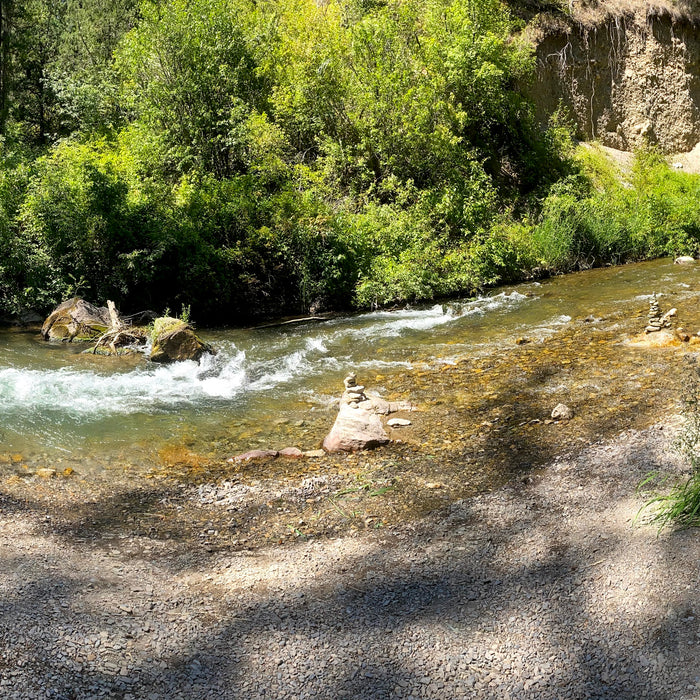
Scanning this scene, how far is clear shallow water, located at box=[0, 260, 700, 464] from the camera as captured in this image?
8.42 m

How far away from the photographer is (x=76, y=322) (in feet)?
42.4

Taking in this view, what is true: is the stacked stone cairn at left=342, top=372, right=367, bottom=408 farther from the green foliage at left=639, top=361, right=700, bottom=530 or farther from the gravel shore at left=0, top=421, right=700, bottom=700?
the green foliage at left=639, top=361, right=700, bottom=530

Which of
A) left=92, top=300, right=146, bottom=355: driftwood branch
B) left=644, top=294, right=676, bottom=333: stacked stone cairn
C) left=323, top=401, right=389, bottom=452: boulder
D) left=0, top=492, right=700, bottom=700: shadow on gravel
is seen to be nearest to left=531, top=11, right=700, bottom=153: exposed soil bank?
left=644, top=294, right=676, bottom=333: stacked stone cairn

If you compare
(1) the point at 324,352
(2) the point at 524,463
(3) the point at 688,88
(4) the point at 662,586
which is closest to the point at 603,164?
(3) the point at 688,88

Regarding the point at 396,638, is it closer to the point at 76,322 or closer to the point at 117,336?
the point at 117,336

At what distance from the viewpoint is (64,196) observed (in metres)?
14.0

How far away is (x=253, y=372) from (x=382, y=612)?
6.82 metres

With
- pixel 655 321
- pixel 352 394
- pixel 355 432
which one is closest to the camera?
pixel 355 432

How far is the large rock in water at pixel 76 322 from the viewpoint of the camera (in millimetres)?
12773

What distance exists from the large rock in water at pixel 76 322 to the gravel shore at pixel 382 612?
7.36 meters

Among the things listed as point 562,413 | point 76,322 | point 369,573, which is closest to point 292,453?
point 369,573

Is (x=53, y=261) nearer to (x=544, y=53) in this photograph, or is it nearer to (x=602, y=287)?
(x=602, y=287)

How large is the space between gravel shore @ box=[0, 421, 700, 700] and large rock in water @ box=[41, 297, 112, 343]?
7363mm

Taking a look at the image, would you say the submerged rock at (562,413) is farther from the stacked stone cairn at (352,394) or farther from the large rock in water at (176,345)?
the large rock in water at (176,345)
